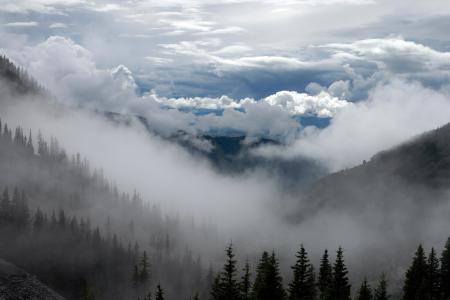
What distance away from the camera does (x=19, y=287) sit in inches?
5251

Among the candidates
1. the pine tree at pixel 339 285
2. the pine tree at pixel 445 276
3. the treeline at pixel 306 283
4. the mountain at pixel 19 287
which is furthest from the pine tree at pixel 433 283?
the mountain at pixel 19 287

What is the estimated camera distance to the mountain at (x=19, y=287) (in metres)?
127

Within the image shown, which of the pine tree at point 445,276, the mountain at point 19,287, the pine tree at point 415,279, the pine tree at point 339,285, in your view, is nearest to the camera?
the pine tree at point 339,285

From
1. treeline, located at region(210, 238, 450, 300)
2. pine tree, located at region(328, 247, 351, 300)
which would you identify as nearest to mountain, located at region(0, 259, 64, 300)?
treeline, located at region(210, 238, 450, 300)

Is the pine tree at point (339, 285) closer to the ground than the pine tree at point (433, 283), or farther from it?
farther from it

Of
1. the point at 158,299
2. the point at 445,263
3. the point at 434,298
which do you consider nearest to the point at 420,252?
the point at 445,263

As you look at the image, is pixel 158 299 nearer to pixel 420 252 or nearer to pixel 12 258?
pixel 420 252

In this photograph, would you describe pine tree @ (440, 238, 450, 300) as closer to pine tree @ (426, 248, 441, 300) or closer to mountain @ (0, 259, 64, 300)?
pine tree @ (426, 248, 441, 300)

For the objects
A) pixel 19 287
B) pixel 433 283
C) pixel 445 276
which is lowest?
pixel 19 287

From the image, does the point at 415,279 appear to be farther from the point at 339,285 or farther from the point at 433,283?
the point at 339,285

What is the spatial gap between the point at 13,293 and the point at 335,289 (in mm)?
88744

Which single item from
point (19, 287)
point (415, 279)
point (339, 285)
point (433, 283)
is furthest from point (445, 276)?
point (19, 287)

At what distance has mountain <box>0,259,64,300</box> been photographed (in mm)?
127438

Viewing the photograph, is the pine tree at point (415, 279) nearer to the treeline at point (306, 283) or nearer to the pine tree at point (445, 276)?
the treeline at point (306, 283)
